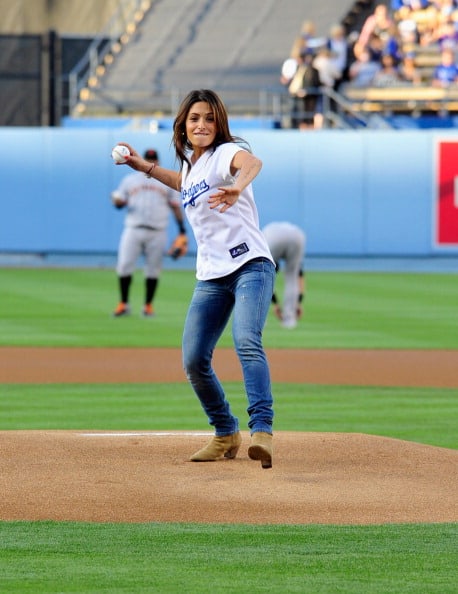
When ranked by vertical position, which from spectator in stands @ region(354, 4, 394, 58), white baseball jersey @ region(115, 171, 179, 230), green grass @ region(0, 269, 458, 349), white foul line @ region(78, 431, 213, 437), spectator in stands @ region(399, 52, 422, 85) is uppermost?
spectator in stands @ region(354, 4, 394, 58)

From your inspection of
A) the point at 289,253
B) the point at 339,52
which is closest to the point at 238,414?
the point at 289,253

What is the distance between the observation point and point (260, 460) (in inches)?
275

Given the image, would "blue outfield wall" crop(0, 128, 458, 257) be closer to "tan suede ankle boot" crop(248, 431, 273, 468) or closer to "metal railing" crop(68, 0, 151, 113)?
"metal railing" crop(68, 0, 151, 113)

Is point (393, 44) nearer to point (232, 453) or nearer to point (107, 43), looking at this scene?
point (107, 43)

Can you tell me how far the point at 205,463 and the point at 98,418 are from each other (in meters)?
2.59

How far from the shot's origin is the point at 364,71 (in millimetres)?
29500

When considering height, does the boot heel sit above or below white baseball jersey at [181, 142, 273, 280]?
below

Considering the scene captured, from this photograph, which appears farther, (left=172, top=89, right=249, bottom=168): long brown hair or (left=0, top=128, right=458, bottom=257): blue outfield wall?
(left=0, top=128, right=458, bottom=257): blue outfield wall

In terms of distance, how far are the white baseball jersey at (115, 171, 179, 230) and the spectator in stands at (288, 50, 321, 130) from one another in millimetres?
11147

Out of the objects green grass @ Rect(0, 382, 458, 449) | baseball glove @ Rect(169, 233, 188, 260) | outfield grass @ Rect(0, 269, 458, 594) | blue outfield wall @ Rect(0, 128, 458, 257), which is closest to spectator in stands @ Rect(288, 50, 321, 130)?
blue outfield wall @ Rect(0, 128, 458, 257)

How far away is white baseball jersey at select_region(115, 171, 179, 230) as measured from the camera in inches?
699

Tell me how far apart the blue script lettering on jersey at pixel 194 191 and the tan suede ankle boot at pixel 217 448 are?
1.27 metres

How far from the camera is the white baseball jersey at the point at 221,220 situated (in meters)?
6.76

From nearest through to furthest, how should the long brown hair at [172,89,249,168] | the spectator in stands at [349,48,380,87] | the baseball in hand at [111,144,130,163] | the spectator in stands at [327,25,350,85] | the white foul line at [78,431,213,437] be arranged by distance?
the long brown hair at [172,89,249,168], the baseball in hand at [111,144,130,163], the white foul line at [78,431,213,437], the spectator in stands at [327,25,350,85], the spectator in stands at [349,48,380,87]
